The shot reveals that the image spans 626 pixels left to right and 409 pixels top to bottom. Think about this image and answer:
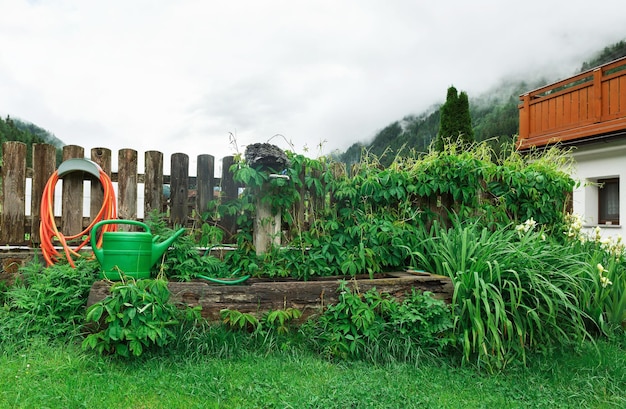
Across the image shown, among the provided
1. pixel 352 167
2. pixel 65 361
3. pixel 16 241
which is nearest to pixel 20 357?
pixel 65 361

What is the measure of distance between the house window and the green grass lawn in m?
8.43

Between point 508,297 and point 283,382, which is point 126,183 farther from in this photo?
point 508,297

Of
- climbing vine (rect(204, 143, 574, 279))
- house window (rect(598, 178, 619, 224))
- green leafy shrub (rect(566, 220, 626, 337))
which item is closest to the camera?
green leafy shrub (rect(566, 220, 626, 337))

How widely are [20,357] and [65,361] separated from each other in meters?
0.41

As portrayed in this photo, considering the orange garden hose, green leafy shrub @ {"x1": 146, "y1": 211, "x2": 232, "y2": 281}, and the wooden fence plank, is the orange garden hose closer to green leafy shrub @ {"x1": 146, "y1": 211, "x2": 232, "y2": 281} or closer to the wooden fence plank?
the wooden fence plank

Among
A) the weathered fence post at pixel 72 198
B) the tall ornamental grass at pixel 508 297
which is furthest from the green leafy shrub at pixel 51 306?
the tall ornamental grass at pixel 508 297

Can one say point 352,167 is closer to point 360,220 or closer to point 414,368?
point 360,220

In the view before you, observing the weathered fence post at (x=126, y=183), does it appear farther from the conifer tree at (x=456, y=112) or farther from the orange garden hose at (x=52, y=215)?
the conifer tree at (x=456, y=112)

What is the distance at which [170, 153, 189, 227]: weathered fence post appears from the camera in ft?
14.4

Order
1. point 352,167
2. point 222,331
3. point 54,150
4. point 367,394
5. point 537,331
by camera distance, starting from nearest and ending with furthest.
A: 1. point 367,394
2. point 222,331
3. point 537,331
4. point 352,167
5. point 54,150

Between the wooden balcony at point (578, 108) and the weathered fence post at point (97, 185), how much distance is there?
298 inches

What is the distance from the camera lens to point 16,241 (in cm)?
439

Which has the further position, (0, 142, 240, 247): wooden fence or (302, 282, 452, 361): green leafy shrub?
(0, 142, 240, 247): wooden fence

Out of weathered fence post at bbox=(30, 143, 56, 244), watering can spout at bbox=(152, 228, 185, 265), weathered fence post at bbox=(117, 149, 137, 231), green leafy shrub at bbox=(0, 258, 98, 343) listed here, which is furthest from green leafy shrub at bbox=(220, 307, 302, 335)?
weathered fence post at bbox=(30, 143, 56, 244)
